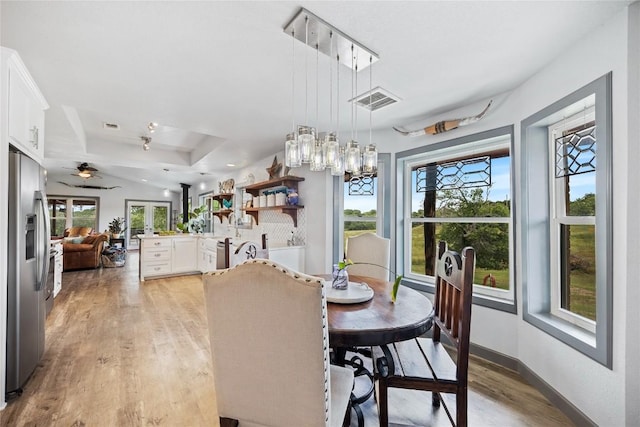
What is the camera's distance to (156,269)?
18.6 ft

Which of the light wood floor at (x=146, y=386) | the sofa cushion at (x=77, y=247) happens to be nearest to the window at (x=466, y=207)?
the light wood floor at (x=146, y=386)

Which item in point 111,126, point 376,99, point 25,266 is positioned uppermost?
point 111,126

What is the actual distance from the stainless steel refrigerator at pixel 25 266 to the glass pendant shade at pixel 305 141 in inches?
74.0

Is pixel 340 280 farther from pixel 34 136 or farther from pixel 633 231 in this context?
pixel 34 136

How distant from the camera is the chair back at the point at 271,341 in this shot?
1.02 meters

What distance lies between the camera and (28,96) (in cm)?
221

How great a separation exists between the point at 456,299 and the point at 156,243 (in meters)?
A: 5.76

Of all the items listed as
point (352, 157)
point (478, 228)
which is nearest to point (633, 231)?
point (478, 228)

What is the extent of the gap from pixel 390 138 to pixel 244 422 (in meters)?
3.01

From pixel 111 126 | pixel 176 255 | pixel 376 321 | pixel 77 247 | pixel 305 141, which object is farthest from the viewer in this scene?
pixel 77 247

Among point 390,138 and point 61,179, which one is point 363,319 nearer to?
point 390,138

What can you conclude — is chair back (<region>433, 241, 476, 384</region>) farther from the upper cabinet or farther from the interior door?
the interior door

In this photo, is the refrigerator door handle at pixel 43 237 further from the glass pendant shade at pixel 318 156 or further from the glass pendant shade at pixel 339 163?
the glass pendant shade at pixel 339 163

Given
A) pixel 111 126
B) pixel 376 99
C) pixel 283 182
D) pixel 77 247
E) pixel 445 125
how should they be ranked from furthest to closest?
pixel 77 247 → pixel 283 182 → pixel 111 126 → pixel 445 125 → pixel 376 99
